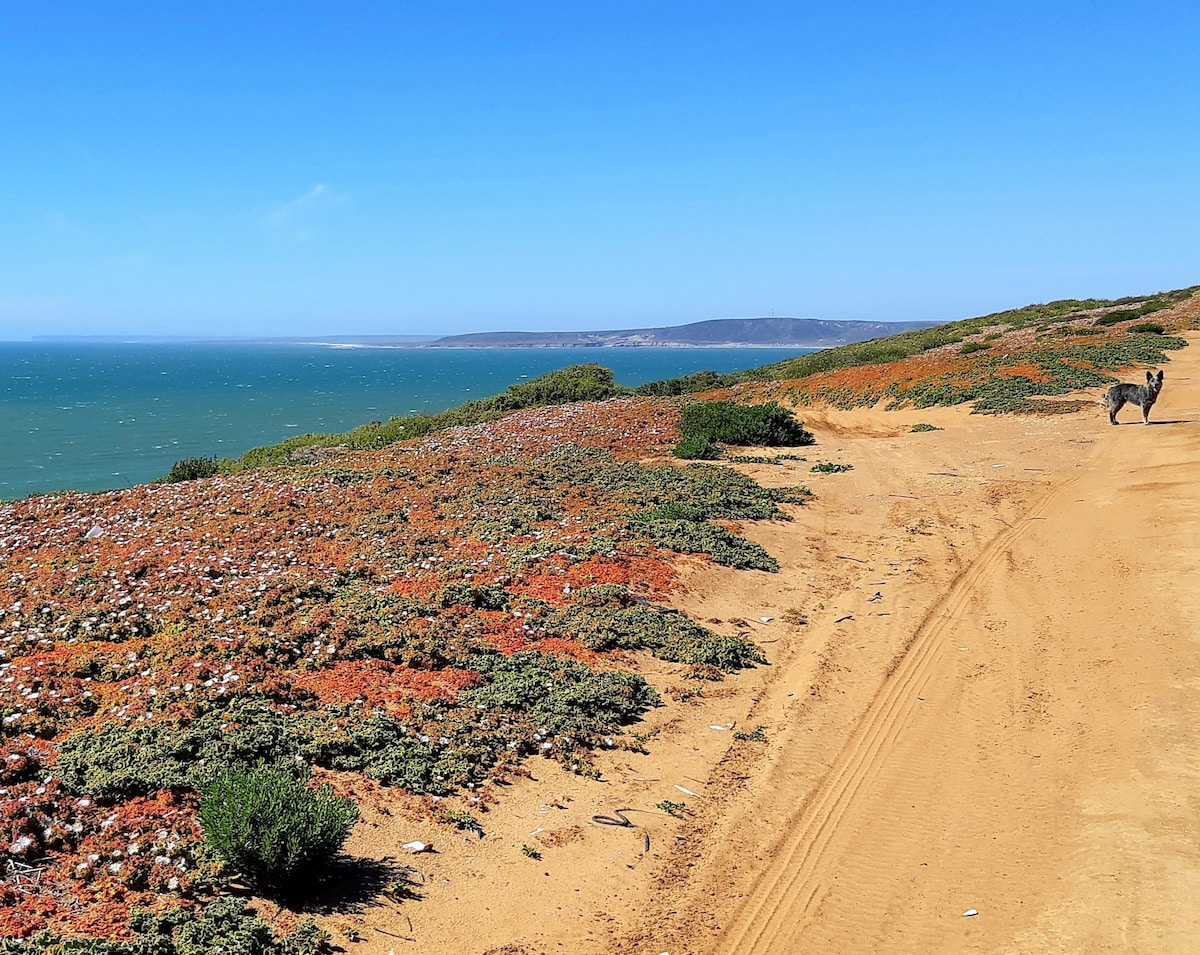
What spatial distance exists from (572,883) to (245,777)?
262cm

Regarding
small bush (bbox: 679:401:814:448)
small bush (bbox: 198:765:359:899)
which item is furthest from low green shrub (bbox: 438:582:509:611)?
small bush (bbox: 679:401:814:448)

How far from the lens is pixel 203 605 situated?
10.2 metres

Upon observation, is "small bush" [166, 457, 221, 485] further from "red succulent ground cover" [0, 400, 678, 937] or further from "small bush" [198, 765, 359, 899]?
"small bush" [198, 765, 359, 899]

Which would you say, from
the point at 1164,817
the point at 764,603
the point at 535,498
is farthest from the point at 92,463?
the point at 1164,817

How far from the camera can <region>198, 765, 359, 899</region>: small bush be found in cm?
546

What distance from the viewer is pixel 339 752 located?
733 cm

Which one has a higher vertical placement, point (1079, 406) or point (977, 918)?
point (1079, 406)

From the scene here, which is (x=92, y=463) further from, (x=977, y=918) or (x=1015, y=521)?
(x=977, y=918)

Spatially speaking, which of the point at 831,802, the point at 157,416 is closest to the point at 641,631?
the point at 831,802

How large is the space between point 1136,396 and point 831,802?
21286 millimetres

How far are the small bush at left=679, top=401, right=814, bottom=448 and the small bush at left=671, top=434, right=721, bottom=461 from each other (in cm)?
93

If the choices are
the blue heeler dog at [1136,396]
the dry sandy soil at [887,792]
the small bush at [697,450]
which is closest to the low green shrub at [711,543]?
the dry sandy soil at [887,792]

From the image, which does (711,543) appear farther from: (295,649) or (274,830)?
(274,830)

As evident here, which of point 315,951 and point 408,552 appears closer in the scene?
point 315,951
